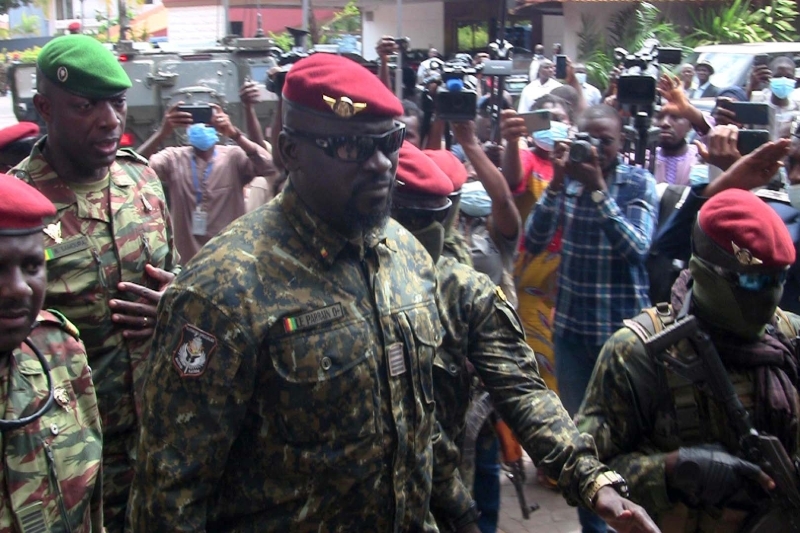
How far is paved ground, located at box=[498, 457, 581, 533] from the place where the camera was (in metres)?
4.99

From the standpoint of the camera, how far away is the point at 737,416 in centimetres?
269

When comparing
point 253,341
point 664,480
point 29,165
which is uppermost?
point 29,165

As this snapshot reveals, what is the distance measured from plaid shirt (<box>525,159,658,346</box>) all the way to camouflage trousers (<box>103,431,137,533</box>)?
215cm

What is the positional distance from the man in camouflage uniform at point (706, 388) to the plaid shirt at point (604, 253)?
1.59m

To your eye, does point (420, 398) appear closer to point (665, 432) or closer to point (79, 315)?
point (665, 432)

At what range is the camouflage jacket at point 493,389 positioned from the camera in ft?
8.25

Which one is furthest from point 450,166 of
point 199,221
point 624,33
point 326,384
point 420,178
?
point 624,33

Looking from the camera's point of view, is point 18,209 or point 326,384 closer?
point 326,384

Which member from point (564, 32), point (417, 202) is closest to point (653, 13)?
point (564, 32)

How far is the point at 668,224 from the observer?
4590 mm

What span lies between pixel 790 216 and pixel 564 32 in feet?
61.0

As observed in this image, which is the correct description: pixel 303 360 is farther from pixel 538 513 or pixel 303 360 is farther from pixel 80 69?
pixel 538 513

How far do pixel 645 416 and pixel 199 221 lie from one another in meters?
3.75

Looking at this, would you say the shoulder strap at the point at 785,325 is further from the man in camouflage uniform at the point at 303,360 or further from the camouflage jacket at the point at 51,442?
the camouflage jacket at the point at 51,442
